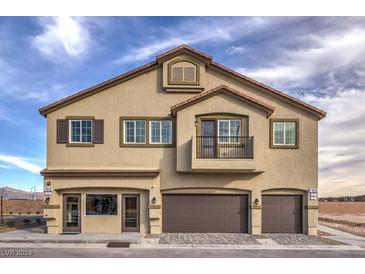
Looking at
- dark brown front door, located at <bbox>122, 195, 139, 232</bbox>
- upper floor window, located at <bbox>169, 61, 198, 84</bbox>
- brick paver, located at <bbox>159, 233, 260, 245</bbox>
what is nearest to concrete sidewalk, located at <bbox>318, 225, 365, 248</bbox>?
brick paver, located at <bbox>159, 233, 260, 245</bbox>

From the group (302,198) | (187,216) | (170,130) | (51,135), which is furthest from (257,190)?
(51,135)

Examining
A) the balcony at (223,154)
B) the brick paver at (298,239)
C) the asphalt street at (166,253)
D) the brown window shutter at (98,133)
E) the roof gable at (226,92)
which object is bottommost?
the brick paver at (298,239)

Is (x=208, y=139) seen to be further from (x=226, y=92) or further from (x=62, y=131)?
(x=62, y=131)

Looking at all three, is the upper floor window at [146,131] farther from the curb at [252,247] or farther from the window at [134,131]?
the curb at [252,247]

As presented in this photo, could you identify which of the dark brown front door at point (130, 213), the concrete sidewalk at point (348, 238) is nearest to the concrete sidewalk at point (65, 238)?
the dark brown front door at point (130, 213)

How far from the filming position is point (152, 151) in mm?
20078

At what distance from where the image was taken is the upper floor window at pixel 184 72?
2044 centimetres

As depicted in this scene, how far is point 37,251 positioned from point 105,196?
17.3 ft

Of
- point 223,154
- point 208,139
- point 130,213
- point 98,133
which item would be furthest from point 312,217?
point 98,133

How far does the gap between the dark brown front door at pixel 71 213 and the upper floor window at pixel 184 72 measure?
8173 millimetres

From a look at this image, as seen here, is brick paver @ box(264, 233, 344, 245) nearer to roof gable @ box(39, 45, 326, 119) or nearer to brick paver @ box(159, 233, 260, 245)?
brick paver @ box(159, 233, 260, 245)

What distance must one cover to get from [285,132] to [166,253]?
9.73 metres

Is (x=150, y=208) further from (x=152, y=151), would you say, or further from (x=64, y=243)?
(x=64, y=243)

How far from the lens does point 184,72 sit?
2053 cm
